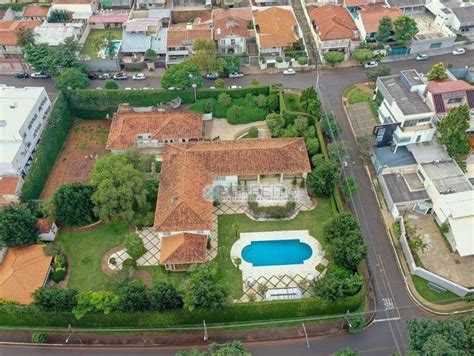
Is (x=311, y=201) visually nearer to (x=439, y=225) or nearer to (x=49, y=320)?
(x=439, y=225)

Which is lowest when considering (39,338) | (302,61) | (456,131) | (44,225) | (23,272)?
(39,338)

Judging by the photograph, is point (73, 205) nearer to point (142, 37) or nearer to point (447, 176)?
point (142, 37)

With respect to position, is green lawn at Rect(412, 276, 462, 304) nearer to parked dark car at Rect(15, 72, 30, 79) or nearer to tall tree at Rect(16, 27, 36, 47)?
parked dark car at Rect(15, 72, 30, 79)

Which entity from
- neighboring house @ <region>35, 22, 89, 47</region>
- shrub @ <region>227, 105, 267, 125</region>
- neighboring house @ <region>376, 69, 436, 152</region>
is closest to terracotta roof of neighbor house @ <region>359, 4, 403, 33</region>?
neighboring house @ <region>376, 69, 436, 152</region>

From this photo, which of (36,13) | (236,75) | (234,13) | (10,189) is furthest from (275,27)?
(10,189)

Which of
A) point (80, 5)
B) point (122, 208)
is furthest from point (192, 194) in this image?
point (80, 5)
